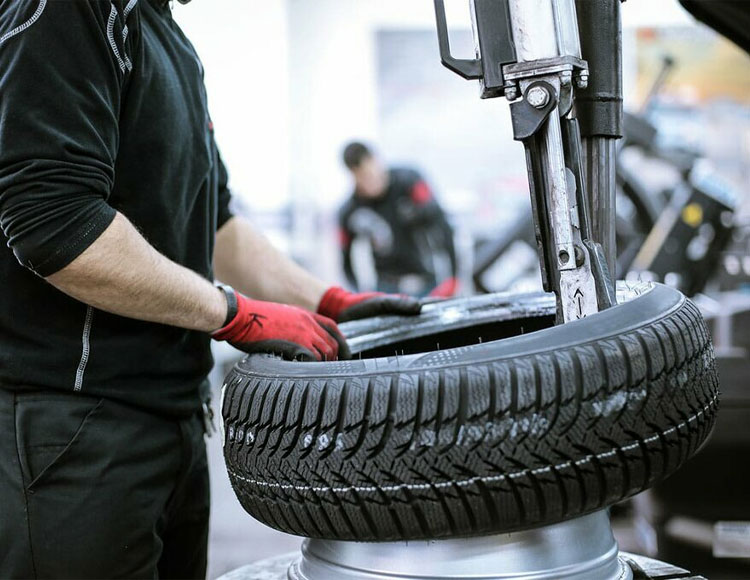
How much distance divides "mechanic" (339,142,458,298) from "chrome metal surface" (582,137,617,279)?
12.1 ft

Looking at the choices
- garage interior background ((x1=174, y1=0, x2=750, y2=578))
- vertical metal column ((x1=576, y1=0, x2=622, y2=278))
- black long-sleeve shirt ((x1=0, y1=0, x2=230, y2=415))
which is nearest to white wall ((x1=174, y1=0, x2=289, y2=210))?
garage interior background ((x1=174, y1=0, x2=750, y2=578))

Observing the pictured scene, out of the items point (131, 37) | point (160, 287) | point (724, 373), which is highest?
point (131, 37)

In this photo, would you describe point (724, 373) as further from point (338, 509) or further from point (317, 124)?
point (317, 124)

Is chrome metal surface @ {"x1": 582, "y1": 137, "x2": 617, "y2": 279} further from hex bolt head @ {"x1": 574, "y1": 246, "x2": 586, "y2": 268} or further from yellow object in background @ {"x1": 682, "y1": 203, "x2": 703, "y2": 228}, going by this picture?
yellow object in background @ {"x1": 682, "y1": 203, "x2": 703, "y2": 228}

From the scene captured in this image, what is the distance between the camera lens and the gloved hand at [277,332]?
37.8 inches

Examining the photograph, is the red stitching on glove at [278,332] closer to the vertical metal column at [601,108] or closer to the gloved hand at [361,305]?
the gloved hand at [361,305]

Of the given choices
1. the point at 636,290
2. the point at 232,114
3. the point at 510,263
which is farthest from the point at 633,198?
the point at 636,290

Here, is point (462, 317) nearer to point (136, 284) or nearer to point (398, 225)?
point (136, 284)

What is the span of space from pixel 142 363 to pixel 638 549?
1.49 metres

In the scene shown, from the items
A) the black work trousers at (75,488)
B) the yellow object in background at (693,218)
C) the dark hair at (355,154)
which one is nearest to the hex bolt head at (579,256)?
the black work trousers at (75,488)

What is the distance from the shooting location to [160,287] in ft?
2.96

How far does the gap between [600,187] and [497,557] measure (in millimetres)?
390

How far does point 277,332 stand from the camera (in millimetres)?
988

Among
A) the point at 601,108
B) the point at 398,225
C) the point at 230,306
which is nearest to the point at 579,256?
the point at 601,108
